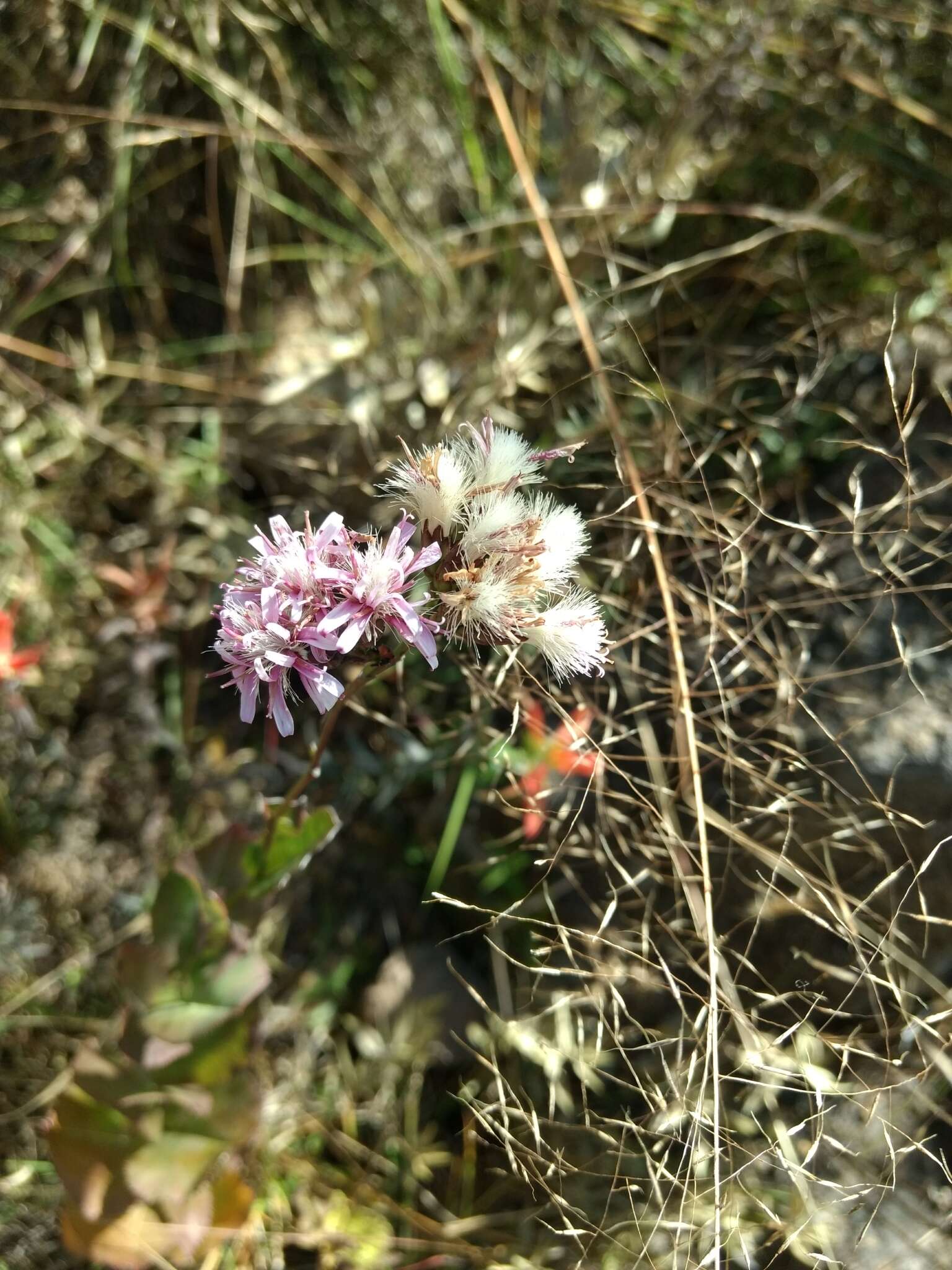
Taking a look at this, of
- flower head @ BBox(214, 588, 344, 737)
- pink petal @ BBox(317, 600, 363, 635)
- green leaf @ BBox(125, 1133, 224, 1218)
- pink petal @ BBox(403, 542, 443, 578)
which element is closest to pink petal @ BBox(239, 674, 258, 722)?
flower head @ BBox(214, 588, 344, 737)

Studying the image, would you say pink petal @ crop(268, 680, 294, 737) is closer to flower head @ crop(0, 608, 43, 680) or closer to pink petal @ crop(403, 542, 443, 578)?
pink petal @ crop(403, 542, 443, 578)

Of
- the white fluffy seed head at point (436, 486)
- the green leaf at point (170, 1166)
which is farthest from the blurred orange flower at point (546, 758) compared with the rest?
the green leaf at point (170, 1166)

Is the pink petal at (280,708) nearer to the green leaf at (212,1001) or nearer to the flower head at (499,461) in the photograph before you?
the flower head at (499,461)

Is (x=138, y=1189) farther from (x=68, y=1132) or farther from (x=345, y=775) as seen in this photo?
(x=345, y=775)

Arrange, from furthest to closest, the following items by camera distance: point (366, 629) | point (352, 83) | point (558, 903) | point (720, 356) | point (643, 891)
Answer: point (352, 83)
point (720, 356)
point (558, 903)
point (643, 891)
point (366, 629)

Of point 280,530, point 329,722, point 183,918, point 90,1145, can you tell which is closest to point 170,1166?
point 90,1145

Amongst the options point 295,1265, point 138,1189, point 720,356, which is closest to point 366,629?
point 138,1189

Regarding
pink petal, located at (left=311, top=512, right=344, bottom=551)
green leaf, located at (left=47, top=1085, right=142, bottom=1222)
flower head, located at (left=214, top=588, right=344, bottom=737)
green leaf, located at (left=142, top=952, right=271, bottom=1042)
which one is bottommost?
green leaf, located at (left=47, top=1085, right=142, bottom=1222)

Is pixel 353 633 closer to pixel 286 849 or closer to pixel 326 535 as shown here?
pixel 326 535
